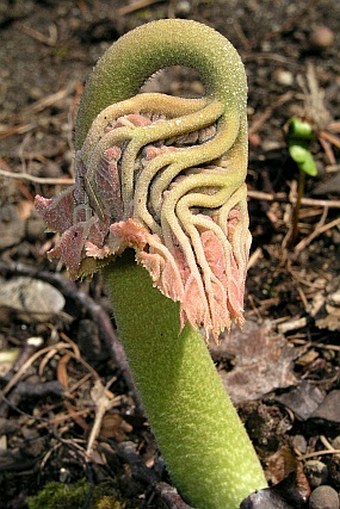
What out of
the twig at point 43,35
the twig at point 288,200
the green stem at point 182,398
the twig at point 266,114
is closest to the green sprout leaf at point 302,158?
the twig at point 288,200

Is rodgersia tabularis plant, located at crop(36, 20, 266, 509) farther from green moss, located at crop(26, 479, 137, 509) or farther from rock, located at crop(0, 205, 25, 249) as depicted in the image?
rock, located at crop(0, 205, 25, 249)

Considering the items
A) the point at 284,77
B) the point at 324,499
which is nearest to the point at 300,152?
the point at 284,77

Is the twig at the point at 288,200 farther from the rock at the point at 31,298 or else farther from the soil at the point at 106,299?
the rock at the point at 31,298

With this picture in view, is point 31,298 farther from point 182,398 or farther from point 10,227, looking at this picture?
point 182,398

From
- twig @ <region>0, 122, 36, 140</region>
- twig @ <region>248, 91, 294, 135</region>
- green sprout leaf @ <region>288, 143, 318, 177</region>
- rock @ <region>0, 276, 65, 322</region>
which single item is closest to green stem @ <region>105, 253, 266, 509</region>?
rock @ <region>0, 276, 65, 322</region>

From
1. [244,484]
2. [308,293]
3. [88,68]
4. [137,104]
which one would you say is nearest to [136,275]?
[137,104]

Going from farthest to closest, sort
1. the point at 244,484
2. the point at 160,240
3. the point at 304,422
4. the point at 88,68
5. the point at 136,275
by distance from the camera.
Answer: the point at 88,68 < the point at 304,422 < the point at 244,484 < the point at 136,275 < the point at 160,240

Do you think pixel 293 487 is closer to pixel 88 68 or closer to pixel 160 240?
pixel 160 240
